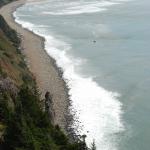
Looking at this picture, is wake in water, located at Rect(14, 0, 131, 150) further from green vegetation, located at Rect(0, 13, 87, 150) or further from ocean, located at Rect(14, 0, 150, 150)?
green vegetation, located at Rect(0, 13, 87, 150)

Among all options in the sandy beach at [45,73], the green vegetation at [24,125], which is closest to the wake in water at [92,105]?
the sandy beach at [45,73]

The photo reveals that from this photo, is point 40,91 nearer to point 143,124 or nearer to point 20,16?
point 143,124

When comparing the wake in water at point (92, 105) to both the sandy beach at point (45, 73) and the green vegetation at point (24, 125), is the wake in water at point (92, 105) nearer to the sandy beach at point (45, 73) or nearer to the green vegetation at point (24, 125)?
the sandy beach at point (45, 73)

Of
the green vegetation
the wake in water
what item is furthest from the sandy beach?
the green vegetation

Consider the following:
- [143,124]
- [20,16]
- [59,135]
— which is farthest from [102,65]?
[20,16]

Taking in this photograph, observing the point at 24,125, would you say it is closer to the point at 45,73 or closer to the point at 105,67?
the point at 45,73
